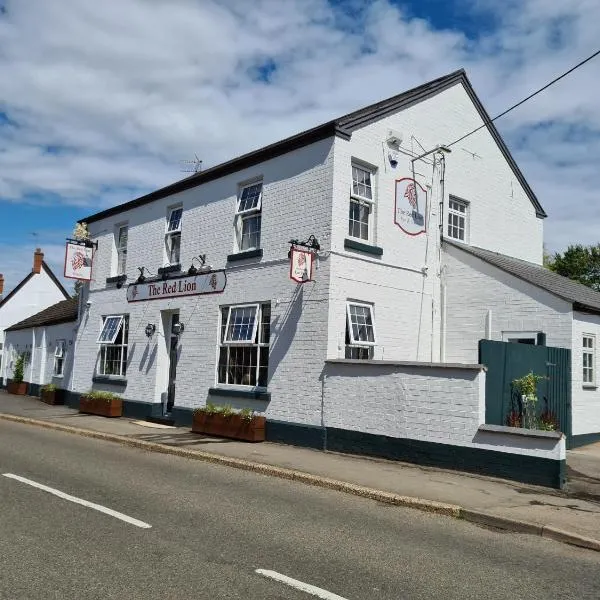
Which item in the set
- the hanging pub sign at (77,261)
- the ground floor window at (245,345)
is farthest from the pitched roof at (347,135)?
the ground floor window at (245,345)

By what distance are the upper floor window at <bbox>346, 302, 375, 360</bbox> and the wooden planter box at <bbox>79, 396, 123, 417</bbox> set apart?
799 centimetres

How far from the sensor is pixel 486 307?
14.8 m

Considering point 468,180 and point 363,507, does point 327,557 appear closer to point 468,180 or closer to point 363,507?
point 363,507

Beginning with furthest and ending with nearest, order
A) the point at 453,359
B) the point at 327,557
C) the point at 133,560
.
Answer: the point at 453,359 → the point at 327,557 → the point at 133,560

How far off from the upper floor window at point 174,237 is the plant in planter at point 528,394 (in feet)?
32.0

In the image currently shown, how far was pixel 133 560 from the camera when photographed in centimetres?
537

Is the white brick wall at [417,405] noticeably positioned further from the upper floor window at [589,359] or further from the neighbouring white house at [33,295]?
the neighbouring white house at [33,295]

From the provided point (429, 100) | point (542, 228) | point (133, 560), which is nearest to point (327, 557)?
point (133, 560)

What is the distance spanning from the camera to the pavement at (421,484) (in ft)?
23.9

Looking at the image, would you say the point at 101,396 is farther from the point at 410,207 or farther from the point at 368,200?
the point at 410,207

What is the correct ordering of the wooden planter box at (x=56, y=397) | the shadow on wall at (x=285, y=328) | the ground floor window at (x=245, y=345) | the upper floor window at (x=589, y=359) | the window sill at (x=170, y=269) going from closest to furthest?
the shadow on wall at (x=285, y=328) → the ground floor window at (x=245, y=345) → the upper floor window at (x=589, y=359) → the window sill at (x=170, y=269) → the wooden planter box at (x=56, y=397)

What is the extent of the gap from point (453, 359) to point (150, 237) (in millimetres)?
9202

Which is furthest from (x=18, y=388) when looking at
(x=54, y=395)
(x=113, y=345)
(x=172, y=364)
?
(x=172, y=364)

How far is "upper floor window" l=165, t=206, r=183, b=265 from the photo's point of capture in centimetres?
1744
